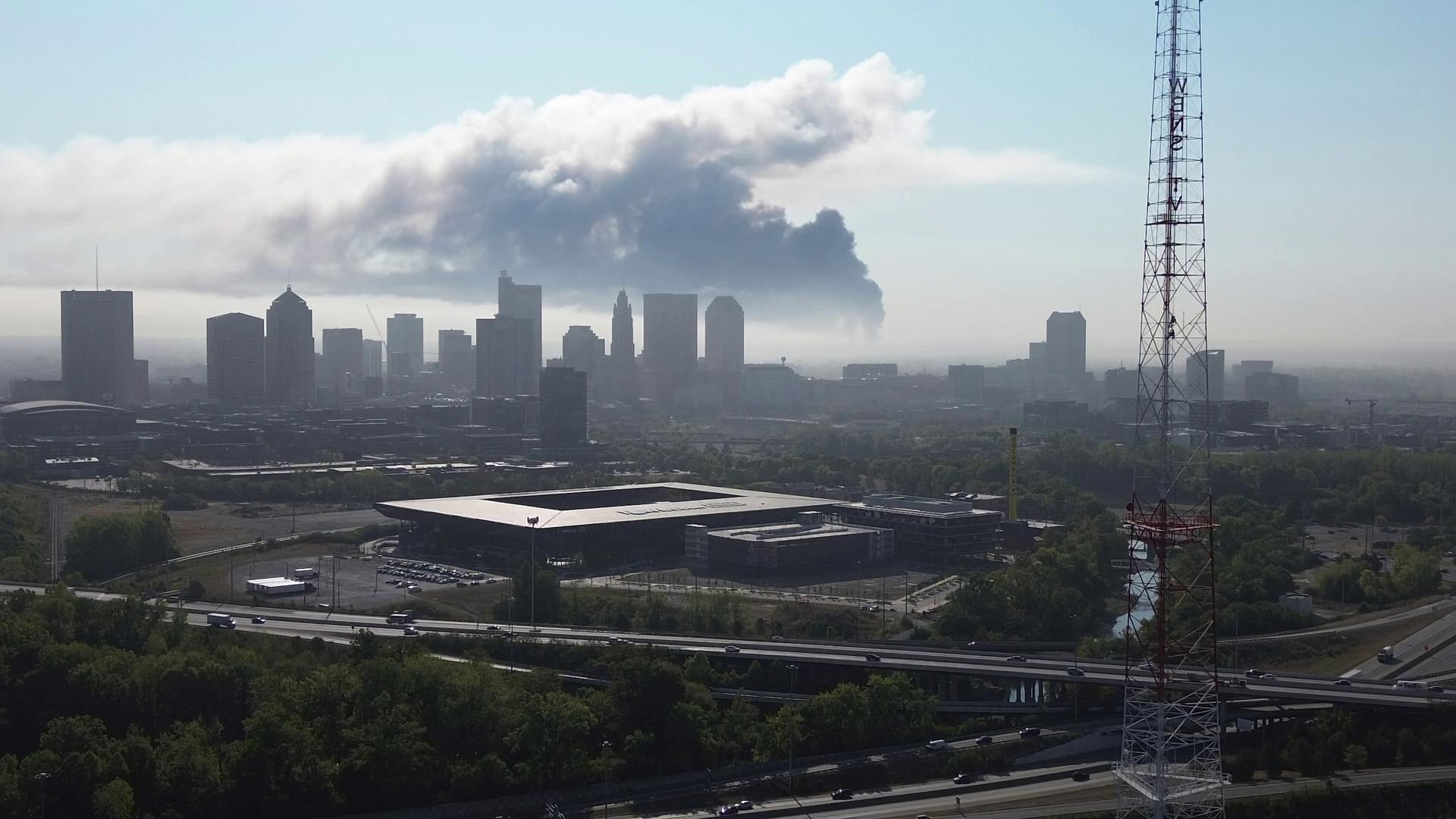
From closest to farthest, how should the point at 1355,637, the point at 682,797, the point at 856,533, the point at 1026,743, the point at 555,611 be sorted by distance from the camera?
the point at 682,797
the point at 1026,743
the point at 1355,637
the point at 555,611
the point at 856,533

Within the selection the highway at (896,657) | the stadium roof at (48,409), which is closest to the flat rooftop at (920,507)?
the highway at (896,657)

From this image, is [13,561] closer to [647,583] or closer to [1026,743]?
[647,583]

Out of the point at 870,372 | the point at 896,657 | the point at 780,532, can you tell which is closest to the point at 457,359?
the point at 870,372

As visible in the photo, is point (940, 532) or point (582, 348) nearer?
point (940, 532)

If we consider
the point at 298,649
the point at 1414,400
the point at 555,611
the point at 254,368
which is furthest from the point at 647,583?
the point at 1414,400

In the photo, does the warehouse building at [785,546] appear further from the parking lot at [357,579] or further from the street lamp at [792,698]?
the street lamp at [792,698]

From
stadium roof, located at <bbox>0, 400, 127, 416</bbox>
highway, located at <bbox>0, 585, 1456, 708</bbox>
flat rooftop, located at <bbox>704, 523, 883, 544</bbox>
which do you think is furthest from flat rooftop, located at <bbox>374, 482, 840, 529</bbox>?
stadium roof, located at <bbox>0, 400, 127, 416</bbox>

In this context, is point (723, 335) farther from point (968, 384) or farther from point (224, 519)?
point (224, 519)
